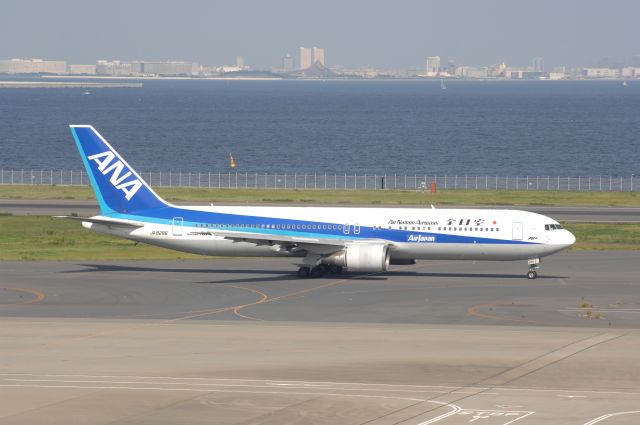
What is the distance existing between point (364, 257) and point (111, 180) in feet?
49.9

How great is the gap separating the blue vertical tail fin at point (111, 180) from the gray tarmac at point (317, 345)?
152 inches

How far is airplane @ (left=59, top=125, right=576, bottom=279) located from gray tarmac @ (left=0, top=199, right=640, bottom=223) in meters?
26.9

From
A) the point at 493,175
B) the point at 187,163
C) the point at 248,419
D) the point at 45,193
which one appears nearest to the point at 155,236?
the point at 248,419

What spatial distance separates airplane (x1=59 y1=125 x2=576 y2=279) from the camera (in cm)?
6347

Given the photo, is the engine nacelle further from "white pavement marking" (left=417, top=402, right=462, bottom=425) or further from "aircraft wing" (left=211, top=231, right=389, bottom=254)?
"white pavement marking" (left=417, top=402, right=462, bottom=425)

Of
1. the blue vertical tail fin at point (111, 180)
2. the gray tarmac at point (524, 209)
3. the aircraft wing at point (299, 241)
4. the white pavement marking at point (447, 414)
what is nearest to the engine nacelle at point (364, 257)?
the aircraft wing at point (299, 241)

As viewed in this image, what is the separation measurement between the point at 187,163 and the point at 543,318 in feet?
487

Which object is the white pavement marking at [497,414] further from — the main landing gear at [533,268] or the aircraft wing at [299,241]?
the main landing gear at [533,268]

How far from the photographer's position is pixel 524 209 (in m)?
100

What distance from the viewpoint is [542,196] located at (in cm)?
11344

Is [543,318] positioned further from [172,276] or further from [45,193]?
[45,193]

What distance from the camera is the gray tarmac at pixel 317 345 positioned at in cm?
3288

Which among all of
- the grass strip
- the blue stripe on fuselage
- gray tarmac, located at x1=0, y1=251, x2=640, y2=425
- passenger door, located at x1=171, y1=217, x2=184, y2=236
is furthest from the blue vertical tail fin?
the grass strip

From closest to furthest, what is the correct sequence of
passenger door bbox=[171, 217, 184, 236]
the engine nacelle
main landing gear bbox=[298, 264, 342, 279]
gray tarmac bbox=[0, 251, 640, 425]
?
gray tarmac bbox=[0, 251, 640, 425], the engine nacelle, main landing gear bbox=[298, 264, 342, 279], passenger door bbox=[171, 217, 184, 236]
